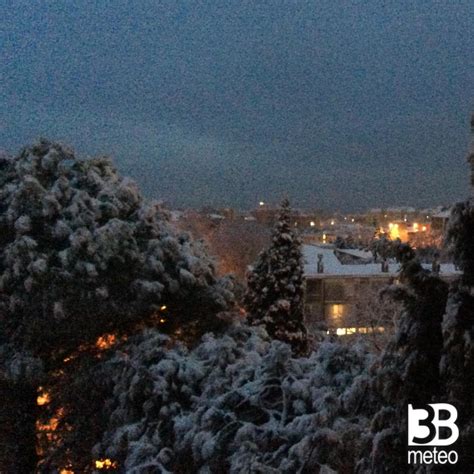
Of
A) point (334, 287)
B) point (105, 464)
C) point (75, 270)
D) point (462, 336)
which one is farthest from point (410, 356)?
point (334, 287)

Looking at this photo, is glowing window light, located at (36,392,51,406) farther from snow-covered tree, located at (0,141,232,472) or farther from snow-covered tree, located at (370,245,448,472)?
snow-covered tree, located at (370,245,448,472)

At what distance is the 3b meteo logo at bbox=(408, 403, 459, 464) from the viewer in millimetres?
3461

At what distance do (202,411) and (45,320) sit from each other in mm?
2139

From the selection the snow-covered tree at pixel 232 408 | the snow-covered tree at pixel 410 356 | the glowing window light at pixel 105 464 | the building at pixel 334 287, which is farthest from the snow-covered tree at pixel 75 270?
the building at pixel 334 287

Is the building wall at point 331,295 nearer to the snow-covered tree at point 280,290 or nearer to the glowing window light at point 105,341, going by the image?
the snow-covered tree at point 280,290

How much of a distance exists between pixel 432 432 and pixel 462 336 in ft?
1.84

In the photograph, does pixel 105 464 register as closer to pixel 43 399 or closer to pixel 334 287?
pixel 43 399

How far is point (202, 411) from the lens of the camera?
585cm

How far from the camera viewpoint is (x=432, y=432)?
3436 mm

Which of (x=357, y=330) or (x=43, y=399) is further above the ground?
(x=43, y=399)

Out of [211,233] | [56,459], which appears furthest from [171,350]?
[211,233]

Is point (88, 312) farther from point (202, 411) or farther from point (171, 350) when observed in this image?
point (202, 411)

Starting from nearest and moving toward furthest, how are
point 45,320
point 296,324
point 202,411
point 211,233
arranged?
1. point 202,411
2. point 45,320
3. point 296,324
4. point 211,233

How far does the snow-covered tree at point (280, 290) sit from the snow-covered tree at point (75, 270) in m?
7.65
